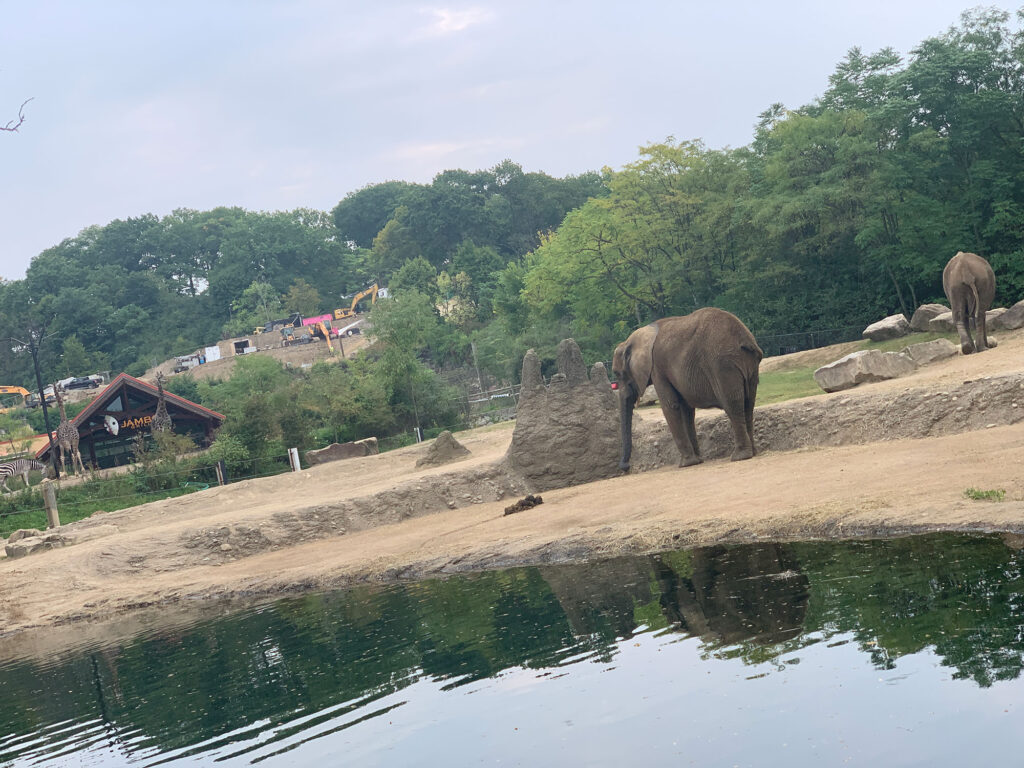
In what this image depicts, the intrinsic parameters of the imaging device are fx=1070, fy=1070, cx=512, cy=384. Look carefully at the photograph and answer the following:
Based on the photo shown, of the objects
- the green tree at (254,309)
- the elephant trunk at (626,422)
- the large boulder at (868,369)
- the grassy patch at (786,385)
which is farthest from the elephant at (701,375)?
the green tree at (254,309)

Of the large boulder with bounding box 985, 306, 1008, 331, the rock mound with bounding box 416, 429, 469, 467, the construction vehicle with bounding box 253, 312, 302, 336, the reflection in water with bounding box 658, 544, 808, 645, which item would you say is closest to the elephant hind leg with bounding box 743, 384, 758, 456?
the reflection in water with bounding box 658, 544, 808, 645

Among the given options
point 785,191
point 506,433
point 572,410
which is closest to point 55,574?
point 572,410

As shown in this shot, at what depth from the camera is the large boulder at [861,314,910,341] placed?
3055cm

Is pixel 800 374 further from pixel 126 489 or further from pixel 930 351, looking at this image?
pixel 126 489

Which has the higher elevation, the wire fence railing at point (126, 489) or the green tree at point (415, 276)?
the green tree at point (415, 276)

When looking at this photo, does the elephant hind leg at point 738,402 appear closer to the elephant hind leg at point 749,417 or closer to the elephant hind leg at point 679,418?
the elephant hind leg at point 749,417

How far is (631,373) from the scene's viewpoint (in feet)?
61.9

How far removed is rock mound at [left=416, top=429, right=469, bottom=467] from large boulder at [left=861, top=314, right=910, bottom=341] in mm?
13189

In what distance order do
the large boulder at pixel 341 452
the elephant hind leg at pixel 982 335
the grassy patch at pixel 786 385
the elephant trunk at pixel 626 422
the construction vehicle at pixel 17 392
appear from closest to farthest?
the elephant trunk at pixel 626 422, the elephant hind leg at pixel 982 335, the grassy patch at pixel 786 385, the large boulder at pixel 341 452, the construction vehicle at pixel 17 392

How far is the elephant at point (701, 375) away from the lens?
16.0 m

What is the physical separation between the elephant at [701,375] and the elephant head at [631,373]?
2 cm

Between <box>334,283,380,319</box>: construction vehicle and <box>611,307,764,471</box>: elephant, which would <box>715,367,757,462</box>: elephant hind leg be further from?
<box>334,283,380,319</box>: construction vehicle

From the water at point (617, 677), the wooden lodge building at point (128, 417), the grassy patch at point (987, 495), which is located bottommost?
the water at point (617, 677)

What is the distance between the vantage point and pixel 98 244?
403 feet
